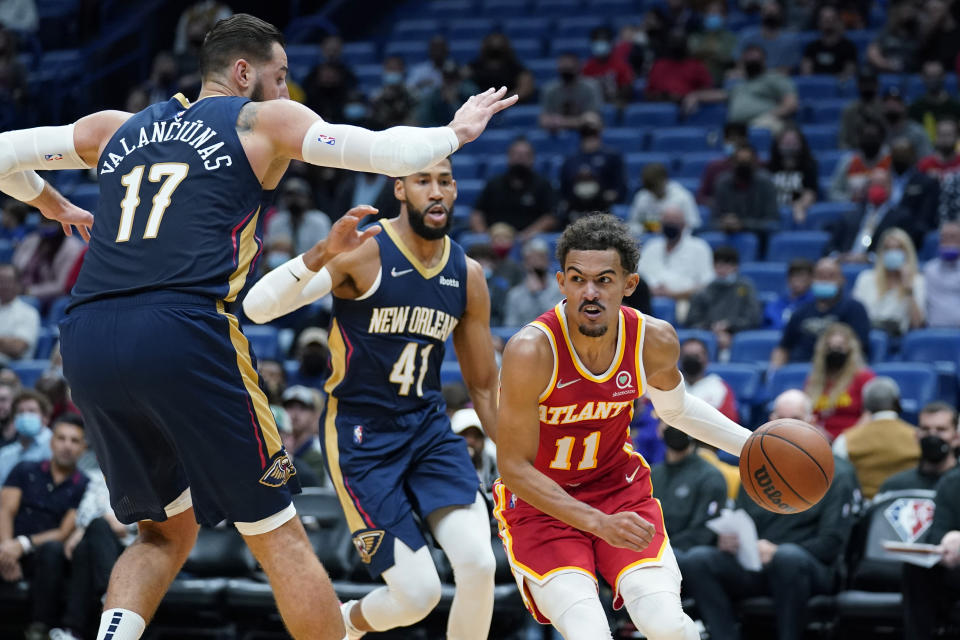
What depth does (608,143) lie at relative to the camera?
13.9 m

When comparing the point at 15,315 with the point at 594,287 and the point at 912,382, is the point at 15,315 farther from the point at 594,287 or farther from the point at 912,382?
the point at 594,287

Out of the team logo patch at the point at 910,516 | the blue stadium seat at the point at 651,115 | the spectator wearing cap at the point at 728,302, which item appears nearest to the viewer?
the team logo patch at the point at 910,516

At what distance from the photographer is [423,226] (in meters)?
6.04

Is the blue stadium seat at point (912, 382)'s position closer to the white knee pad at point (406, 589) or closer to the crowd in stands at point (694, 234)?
the crowd in stands at point (694, 234)

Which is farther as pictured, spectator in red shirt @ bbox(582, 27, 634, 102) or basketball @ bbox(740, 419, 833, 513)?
spectator in red shirt @ bbox(582, 27, 634, 102)

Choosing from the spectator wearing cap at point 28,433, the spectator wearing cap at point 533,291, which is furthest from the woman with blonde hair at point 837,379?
the spectator wearing cap at point 28,433

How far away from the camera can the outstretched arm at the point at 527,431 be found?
484cm

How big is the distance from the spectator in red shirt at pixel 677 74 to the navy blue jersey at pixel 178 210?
1023 centimetres

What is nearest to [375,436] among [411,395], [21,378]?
[411,395]

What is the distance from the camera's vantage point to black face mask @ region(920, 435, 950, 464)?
7.88 m

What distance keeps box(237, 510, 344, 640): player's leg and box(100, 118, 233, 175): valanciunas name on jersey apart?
47.6 inches

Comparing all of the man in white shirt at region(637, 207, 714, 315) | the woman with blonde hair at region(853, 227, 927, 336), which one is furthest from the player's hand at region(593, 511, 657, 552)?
the man in white shirt at region(637, 207, 714, 315)

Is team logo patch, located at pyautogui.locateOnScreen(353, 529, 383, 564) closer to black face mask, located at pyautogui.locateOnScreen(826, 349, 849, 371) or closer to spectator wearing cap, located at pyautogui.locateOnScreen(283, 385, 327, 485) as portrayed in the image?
spectator wearing cap, located at pyautogui.locateOnScreen(283, 385, 327, 485)

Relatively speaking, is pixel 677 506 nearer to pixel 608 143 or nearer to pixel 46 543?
pixel 46 543
